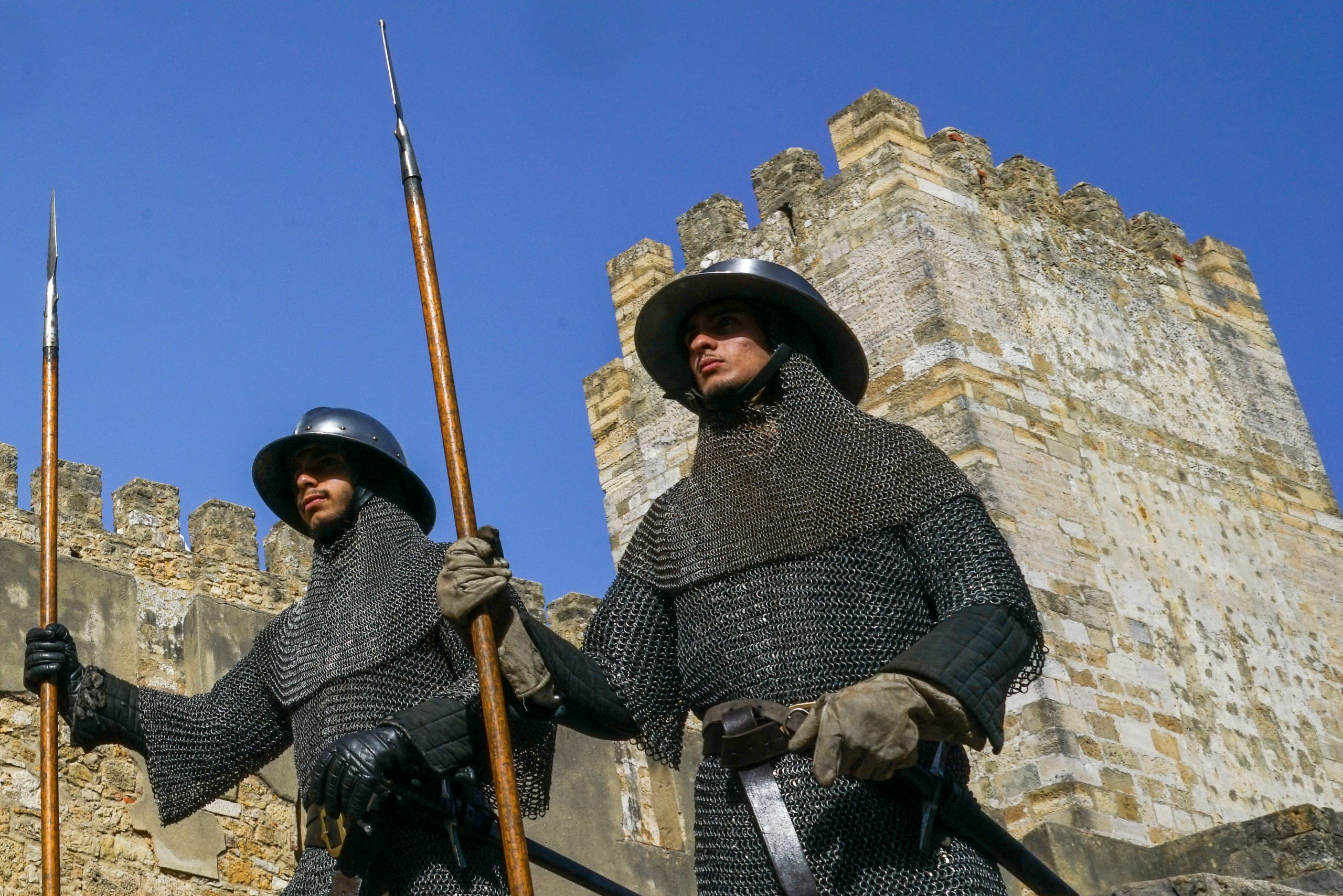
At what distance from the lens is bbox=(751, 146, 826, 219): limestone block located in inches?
451

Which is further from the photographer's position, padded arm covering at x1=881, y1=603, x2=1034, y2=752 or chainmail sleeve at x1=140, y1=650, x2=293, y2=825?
chainmail sleeve at x1=140, y1=650, x2=293, y2=825

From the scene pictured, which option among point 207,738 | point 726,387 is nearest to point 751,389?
point 726,387

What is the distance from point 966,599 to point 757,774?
0.56m

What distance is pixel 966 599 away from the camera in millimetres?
4176

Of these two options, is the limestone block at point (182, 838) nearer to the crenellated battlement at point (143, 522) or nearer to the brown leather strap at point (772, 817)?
the crenellated battlement at point (143, 522)

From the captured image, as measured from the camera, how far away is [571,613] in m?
9.97

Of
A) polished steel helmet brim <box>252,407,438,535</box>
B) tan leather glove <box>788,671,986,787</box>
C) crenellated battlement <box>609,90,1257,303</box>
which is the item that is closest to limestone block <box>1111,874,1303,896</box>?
tan leather glove <box>788,671,986,787</box>

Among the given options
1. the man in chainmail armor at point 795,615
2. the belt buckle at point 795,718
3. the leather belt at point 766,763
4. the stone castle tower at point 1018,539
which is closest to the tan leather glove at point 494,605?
the man in chainmail armor at point 795,615

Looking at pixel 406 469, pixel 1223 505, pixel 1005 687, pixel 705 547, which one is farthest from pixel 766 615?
pixel 1223 505

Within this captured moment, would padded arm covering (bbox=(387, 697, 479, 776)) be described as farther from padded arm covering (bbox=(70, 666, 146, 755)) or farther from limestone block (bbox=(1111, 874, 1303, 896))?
limestone block (bbox=(1111, 874, 1303, 896))

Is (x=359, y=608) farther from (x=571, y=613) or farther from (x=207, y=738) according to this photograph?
(x=571, y=613)

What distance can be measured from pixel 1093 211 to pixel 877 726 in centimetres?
884

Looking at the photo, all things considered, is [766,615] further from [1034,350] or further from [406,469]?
[1034,350]

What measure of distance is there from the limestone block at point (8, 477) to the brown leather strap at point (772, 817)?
7.95m
